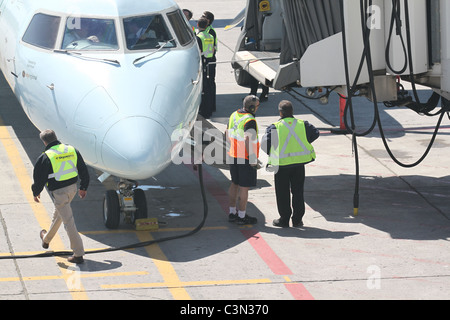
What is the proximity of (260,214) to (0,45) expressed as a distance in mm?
6151

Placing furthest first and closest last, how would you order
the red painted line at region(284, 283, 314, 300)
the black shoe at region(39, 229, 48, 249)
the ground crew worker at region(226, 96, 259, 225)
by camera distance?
the ground crew worker at region(226, 96, 259, 225)
the black shoe at region(39, 229, 48, 249)
the red painted line at region(284, 283, 314, 300)

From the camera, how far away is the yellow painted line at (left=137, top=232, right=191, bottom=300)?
426 inches

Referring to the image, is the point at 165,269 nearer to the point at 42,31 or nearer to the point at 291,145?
the point at 291,145

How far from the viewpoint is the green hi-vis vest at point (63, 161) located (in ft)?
38.6

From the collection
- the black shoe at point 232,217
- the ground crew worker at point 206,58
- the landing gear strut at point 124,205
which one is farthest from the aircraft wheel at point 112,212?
the ground crew worker at point 206,58

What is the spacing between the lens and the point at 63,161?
1180 cm

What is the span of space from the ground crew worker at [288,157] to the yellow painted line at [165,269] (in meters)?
2.01

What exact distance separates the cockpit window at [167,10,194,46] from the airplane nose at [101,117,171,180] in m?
2.51

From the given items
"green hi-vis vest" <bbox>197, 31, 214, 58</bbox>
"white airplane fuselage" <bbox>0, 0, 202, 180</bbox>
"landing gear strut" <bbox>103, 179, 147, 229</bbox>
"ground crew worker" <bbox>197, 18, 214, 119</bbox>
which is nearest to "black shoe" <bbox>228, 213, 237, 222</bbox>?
"landing gear strut" <bbox>103, 179, 147, 229</bbox>

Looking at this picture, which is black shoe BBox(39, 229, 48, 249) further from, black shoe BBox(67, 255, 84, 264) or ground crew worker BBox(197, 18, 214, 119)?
ground crew worker BBox(197, 18, 214, 119)

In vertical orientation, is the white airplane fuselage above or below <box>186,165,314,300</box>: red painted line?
above

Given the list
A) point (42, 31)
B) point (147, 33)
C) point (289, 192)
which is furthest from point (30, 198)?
point (289, 192)
